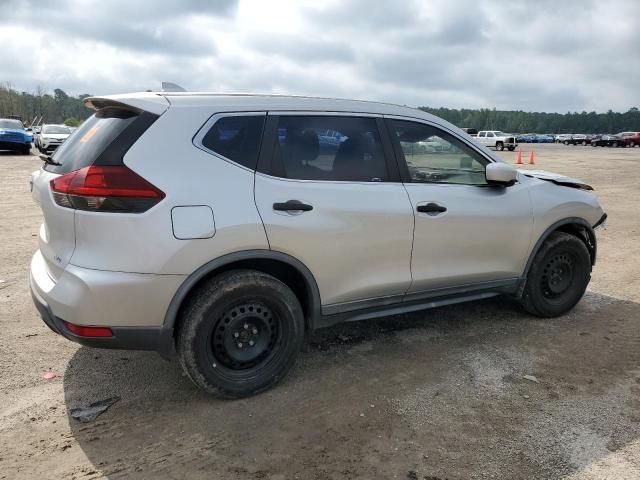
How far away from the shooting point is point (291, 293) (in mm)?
3295

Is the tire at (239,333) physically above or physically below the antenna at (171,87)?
below

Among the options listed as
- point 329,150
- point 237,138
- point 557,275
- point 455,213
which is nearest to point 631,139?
point 557,275

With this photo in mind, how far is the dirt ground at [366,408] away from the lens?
2.67 metres

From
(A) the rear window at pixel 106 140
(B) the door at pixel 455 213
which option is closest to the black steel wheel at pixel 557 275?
(B) the door at pixel 455 213

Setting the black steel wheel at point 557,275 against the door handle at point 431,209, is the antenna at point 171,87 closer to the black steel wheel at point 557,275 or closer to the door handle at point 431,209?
the door handle at point 431,209

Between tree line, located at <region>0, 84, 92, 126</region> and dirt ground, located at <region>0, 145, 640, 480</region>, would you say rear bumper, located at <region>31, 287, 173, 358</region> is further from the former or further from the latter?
tree line, located at <region>0, 84, 92, 126</region>

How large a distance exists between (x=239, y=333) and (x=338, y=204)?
39.9 inches

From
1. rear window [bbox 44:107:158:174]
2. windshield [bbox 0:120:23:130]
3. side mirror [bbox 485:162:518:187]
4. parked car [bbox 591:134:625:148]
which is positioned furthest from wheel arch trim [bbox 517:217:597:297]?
parked car [bbox 591:134:625:148]

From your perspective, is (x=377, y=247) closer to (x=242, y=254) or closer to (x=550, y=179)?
(x=242, y=254)

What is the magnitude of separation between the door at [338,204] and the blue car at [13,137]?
24648 mm

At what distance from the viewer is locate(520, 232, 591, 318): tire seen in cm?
452

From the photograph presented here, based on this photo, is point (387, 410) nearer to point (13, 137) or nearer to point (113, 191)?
point (113, 191)

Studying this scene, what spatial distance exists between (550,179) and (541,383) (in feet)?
6.48

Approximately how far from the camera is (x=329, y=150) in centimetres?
346
